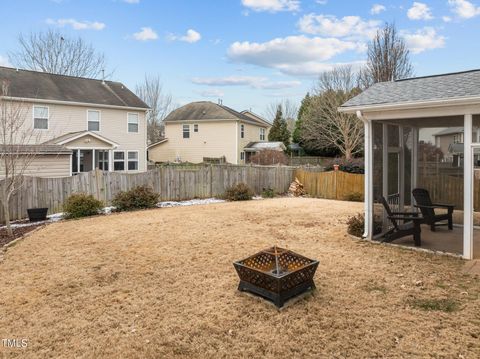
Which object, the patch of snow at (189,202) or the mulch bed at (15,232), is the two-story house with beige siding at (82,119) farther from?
the mulch bed at (15,232)

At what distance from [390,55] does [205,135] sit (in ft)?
53.4

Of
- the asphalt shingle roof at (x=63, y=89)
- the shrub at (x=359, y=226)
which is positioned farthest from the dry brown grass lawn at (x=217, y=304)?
the asphalt shingle roof at (x=63, y=89)

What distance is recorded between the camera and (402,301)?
14.5 feet

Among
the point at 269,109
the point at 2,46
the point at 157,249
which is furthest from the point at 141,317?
the point at 269,109

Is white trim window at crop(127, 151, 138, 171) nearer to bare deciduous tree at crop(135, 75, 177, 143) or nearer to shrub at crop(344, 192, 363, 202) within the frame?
shrub at crop(344, 192, 363, 202)

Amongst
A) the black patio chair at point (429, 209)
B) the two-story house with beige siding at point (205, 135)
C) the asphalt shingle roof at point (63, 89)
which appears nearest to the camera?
the black patio chair at point (429, 209)

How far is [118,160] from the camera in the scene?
21.7 metres

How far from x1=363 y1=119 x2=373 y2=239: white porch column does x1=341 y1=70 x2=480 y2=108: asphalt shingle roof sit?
1.81 ft

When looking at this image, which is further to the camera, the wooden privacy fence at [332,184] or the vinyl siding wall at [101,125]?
the vinyl siding wall at [101,125]

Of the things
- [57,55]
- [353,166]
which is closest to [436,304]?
[353,166]

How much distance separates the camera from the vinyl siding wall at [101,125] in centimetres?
1892

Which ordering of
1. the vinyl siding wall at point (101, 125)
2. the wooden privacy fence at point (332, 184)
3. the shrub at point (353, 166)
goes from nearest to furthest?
the wooden privacy fence at point (332, 184) → the vinyl siding wall at point (101, 125) → the shrub at point (353, 166)

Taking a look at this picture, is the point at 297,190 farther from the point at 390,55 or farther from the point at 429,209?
the point at 390,55

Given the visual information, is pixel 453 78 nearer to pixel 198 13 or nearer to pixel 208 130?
pixel 198 13
